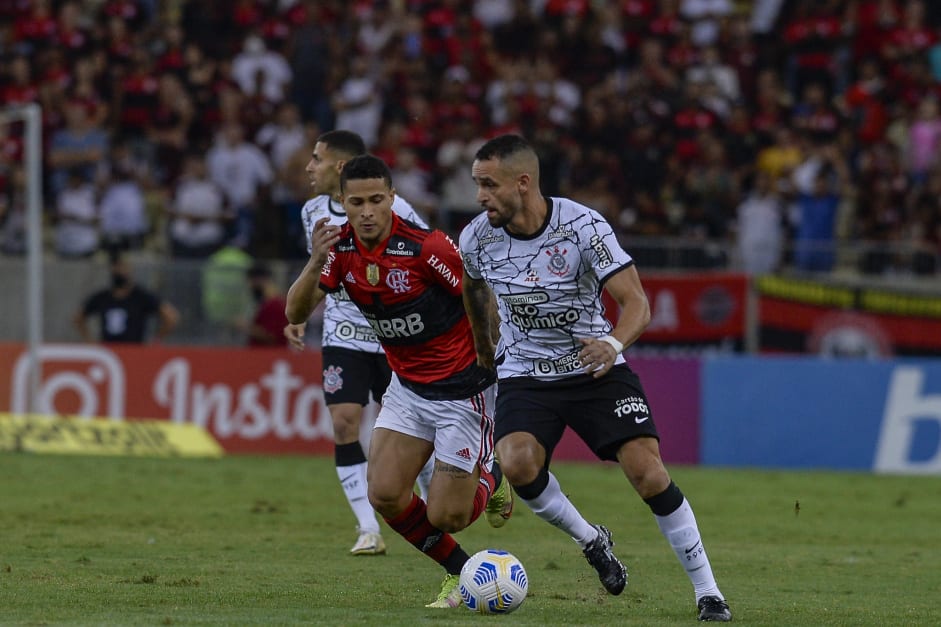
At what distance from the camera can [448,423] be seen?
8.98 metres

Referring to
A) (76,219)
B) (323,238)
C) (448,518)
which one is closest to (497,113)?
(76,219)

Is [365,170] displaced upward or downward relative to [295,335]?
upward

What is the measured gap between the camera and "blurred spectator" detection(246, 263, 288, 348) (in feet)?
62.5

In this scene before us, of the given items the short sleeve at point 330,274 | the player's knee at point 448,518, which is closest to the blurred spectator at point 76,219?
the short sleeve at point 330,274

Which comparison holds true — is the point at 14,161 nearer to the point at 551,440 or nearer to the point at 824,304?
the point at 824,304

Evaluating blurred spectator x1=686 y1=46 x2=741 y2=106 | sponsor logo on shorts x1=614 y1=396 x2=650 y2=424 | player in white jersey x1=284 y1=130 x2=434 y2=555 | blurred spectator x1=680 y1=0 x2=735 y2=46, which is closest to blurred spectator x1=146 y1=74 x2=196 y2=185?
blurred spectator x1=686 y1=46 x2=741 y2=106

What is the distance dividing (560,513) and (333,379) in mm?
2883

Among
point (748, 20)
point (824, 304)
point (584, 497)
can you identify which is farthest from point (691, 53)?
point (584, 497)

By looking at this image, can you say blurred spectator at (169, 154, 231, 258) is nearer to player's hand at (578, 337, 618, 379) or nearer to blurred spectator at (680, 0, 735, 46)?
blurred spectator at (680, 0, 735, 46)

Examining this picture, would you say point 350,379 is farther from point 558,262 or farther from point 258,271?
point 258,271

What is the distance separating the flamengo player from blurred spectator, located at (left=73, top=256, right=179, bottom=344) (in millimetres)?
10454

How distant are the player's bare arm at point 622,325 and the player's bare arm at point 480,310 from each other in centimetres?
75

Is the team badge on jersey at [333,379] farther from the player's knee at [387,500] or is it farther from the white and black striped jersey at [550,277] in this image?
the white and black striped jersey at [550,277]

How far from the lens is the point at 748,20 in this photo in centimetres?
2584
